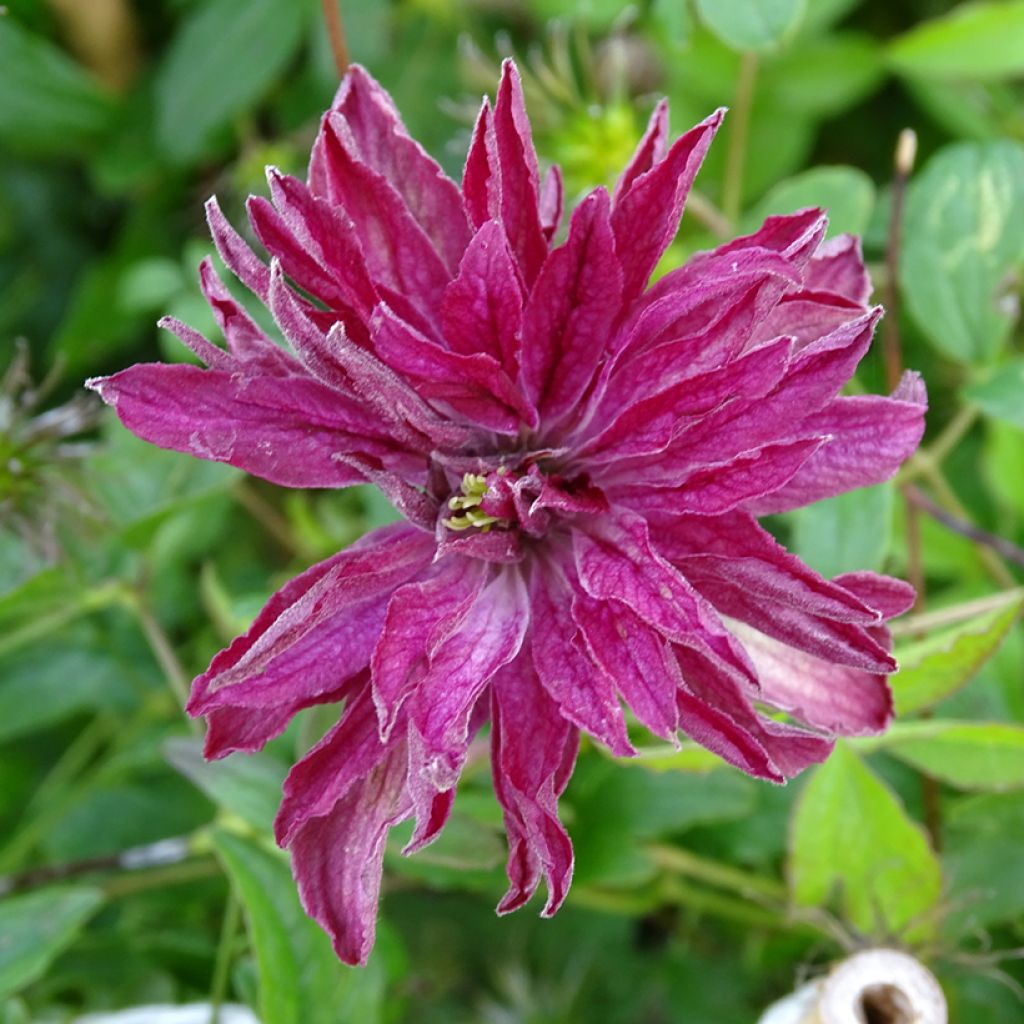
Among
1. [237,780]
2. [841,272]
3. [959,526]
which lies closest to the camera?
[841,272]

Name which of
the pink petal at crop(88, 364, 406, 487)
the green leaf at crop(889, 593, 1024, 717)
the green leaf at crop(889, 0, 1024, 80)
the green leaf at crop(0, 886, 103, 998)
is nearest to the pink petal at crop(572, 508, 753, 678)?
the pink petal at crop(88, 364, 406, 487)

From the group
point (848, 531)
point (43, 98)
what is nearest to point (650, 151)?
point (848, 531)

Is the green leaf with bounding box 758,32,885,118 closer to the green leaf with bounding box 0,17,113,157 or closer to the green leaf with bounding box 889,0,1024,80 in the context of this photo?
the green leaf with bounding box 889,0,1024,80

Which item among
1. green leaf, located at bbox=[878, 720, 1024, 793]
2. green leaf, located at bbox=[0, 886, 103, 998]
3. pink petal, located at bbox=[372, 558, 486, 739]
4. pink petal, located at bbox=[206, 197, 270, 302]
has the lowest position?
green leaf, located at bbox=[878, 720, 1024, 793]

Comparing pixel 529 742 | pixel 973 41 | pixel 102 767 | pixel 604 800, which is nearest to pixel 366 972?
pixel 604 800

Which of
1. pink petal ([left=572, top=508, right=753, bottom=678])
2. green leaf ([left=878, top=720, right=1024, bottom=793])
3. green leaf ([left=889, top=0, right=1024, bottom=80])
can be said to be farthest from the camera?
green leaf ([left=889, top=0, right=1024, bottom=80])

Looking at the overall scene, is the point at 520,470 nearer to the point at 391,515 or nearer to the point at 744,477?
the point at 744,477
